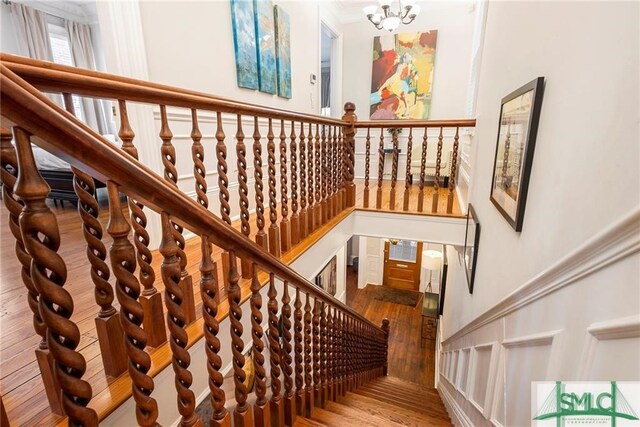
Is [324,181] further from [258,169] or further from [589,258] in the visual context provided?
[589,258]

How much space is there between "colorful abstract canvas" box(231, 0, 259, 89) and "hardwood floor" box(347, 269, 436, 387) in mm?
5059

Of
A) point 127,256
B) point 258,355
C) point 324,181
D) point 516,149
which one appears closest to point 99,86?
point 127,256

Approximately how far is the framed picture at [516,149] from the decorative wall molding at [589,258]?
31 cm

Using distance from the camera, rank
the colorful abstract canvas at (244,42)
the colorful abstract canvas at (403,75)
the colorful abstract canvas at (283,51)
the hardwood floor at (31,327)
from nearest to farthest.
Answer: the hardwood floor at (31,327) → the colorful abstract canvas at (244,42) → the colorful abstract canvas at (283,51) → the colorful abstract canvas at (403,75)

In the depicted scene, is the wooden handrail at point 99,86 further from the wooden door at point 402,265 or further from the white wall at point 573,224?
the wooden door at point 402,265

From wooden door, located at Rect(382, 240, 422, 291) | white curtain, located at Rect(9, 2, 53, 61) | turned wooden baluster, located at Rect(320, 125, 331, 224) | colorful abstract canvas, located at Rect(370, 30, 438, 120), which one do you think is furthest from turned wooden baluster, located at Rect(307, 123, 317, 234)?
white curtain, located at Rect(9, 2, 53, 61)

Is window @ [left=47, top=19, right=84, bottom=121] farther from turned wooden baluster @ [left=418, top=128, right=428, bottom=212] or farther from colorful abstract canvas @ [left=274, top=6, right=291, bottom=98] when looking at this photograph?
turned wooden baluster @ [left=418, top=128, right=428, bottom=212]

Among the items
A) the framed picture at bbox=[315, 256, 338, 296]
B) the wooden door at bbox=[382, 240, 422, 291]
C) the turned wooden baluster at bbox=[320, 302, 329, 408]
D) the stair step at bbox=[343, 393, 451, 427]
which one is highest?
the turned wooden baluster at bbox=[320, 302, 329, 408]

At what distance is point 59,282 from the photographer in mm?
546

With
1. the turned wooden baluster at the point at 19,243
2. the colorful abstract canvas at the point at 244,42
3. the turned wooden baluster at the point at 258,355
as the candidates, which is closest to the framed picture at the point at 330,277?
the colorful abstract canvas at the point at 244,42

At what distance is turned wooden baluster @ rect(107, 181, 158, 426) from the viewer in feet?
2.18

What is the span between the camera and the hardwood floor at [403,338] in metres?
5.16

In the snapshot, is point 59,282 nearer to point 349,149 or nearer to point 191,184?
point 191,184

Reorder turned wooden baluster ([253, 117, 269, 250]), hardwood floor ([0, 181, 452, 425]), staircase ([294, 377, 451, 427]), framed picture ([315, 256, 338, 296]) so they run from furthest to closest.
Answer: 1. framed picture ([315, 256, 338, 296])
2. staircase ([294, 377, 451, 427])
3. turned wooden baluster ([253, 117, 269, 250])
4. hardwood floor ([0, 181, 452, 425])
